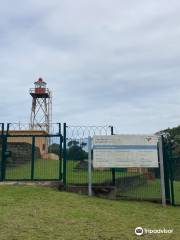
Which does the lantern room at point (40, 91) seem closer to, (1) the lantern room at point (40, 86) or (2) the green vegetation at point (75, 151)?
(1) the lantern room at point (40, 86)

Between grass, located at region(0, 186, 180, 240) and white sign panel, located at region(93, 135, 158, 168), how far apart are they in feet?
4.81

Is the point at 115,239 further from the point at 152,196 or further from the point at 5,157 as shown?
the point at 5,157

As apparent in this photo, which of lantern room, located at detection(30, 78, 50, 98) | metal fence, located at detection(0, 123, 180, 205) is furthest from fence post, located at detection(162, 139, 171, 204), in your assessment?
lantern room, located at detection(30, 78, 50, 98)

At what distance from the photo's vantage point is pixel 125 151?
13047 millimetres

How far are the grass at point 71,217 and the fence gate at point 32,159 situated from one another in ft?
5.54

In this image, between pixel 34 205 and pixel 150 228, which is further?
pixel 34 205

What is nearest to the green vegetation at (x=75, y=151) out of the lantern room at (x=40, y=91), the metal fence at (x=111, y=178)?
the metal fence at (x=111, y=178)

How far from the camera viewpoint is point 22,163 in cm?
1436

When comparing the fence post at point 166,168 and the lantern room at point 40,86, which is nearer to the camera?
the fence post at point 166,168

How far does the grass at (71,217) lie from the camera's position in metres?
7.16

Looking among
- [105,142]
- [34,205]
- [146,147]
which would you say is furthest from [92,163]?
[34,205]

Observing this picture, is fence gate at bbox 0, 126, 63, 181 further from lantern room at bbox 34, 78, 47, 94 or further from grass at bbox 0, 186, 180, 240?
lantern room at bbox 34, 78, 47, 94

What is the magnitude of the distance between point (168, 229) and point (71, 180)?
20.3 feet

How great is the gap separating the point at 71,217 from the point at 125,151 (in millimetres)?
4790
